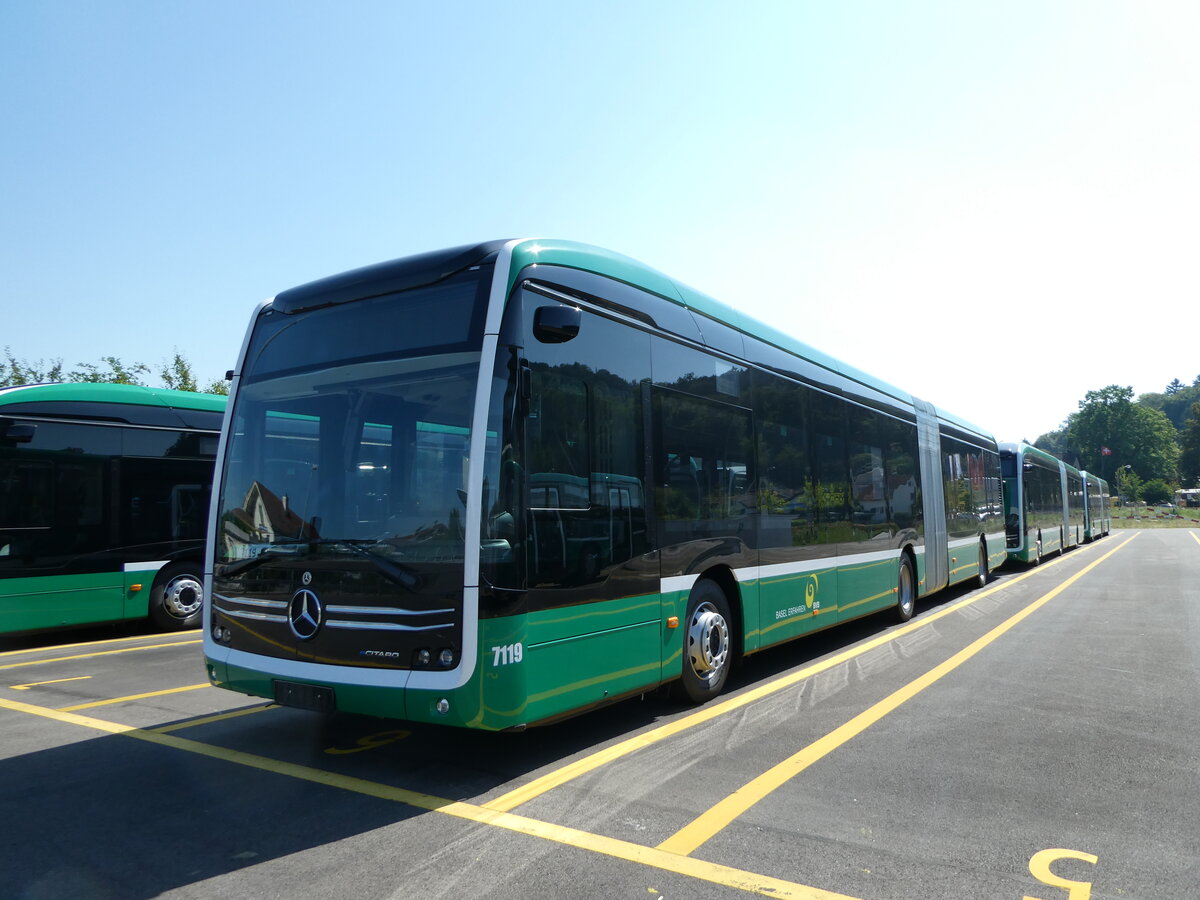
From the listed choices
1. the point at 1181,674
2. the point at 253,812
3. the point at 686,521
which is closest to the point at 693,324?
the point at 686,521

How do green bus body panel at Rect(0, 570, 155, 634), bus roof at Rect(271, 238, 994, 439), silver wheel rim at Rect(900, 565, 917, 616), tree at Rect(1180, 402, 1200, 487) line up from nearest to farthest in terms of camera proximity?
bus roof at Rect(271, 238, 994, 439) < green bus body panel at Rect(0, 570, 155, 634) < silver wheel rim at Rect(900, 565, 917, 616) < tree at Rect(1180, 402, 1200, 487)

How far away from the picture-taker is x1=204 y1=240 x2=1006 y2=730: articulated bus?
471cm

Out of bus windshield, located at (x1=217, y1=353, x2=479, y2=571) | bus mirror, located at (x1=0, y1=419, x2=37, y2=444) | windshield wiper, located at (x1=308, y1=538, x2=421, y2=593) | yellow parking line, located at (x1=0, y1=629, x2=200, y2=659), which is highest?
bus mirror, located at (x1=0, y1=419, x2=37, y2=444)

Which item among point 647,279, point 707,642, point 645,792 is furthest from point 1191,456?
point 645,792

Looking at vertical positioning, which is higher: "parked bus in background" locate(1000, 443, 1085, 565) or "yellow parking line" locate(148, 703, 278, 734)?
"parked bus in background" locate(1000, 443, 1085, 565)

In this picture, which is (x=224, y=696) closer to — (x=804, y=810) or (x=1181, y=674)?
(x=804, y=810)

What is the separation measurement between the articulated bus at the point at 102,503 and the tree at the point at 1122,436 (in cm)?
13880

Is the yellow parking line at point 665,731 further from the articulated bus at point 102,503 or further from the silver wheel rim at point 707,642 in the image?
the articulated bus at point 102,503

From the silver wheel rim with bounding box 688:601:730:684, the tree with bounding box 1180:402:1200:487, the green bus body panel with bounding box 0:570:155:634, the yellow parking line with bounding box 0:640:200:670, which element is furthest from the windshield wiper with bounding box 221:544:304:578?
the tree with bounding box 1180:402:1200:487

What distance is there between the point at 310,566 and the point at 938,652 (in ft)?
23.1

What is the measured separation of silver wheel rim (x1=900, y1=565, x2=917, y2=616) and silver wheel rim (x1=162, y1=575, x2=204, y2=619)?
963cm

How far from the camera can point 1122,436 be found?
131 metres

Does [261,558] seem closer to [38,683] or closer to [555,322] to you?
[555,322]

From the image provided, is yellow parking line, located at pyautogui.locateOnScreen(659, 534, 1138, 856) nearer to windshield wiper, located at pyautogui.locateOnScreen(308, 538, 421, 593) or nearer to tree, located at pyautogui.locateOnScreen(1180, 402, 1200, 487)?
windshield wiper, located at pyautogui.locateOnScreen(308, 538, 421, 593)
